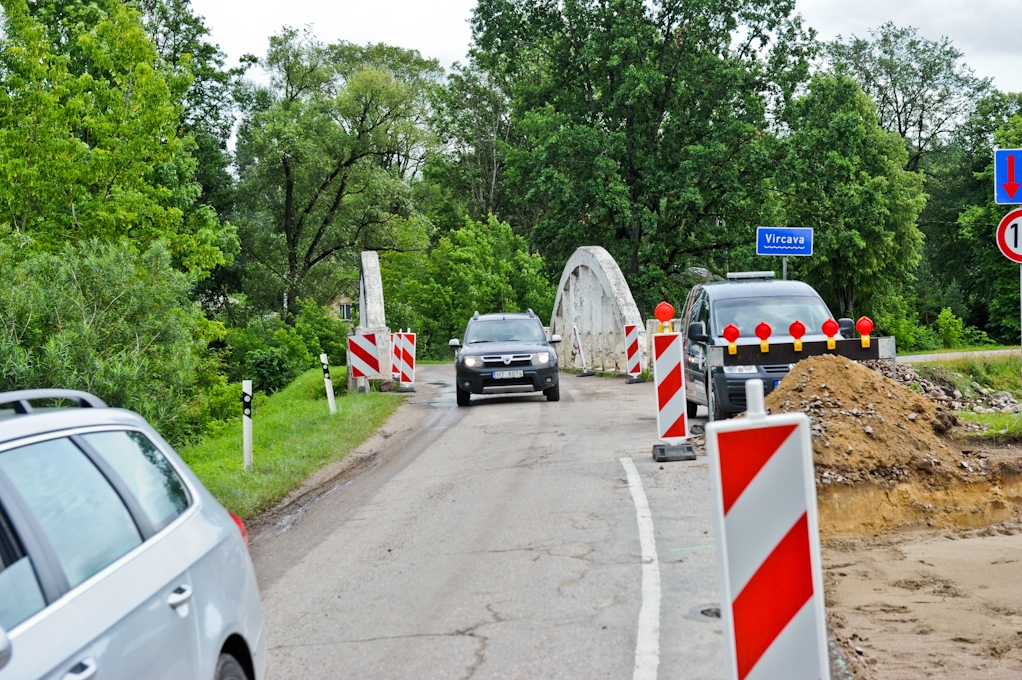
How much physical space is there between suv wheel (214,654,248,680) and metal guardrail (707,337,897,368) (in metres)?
10.4

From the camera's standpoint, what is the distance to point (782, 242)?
73.6 feet

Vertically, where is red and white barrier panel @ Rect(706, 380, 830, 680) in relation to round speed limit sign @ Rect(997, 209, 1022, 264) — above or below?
below

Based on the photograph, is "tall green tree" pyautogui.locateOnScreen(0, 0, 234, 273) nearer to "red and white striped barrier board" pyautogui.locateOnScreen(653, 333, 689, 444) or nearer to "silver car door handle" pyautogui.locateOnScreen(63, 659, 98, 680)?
"red and white striped barrier board" pyautogui.locateOnScreen(653, 333, 689, 444)

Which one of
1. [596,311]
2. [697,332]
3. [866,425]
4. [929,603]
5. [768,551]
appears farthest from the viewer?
[596,311]

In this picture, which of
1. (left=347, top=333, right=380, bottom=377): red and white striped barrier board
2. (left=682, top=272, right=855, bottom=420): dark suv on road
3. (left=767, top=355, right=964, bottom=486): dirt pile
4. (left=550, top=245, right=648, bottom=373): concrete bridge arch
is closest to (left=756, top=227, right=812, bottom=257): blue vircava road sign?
→ (left=550, top=245, right=648, bottom=373): concrete bridge arch

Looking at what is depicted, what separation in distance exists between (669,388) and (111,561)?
9.56 metres

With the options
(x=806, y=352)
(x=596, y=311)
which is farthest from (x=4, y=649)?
(x=596, y=311)

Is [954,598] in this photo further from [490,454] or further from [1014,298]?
[1014,298]

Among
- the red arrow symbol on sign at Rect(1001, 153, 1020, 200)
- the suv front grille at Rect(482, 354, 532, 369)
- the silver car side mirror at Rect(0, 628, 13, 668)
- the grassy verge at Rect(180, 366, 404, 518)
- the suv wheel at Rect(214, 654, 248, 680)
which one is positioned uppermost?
the red arrow symbol on sign at Rect(1001, 153, 1020, 200)

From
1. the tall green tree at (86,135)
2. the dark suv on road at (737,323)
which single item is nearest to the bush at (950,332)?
the dark suv on road at (737,323)

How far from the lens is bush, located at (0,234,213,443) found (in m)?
10.1

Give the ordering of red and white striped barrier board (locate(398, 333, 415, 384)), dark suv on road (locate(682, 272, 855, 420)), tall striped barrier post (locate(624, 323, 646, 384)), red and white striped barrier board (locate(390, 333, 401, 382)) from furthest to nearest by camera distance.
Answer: red and white striped barrier board (locate(390, 333, 401, 382))
red and white striped barrier board (locate(398, 333, 415, 384))
tall striped barrier post (locate(624, 323, 646, 384))
dark suv on road (locate(682, 272, 855, 420))

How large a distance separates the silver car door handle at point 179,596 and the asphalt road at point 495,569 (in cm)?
210

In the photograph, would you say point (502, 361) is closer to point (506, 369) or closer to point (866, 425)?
point (506, 369)
